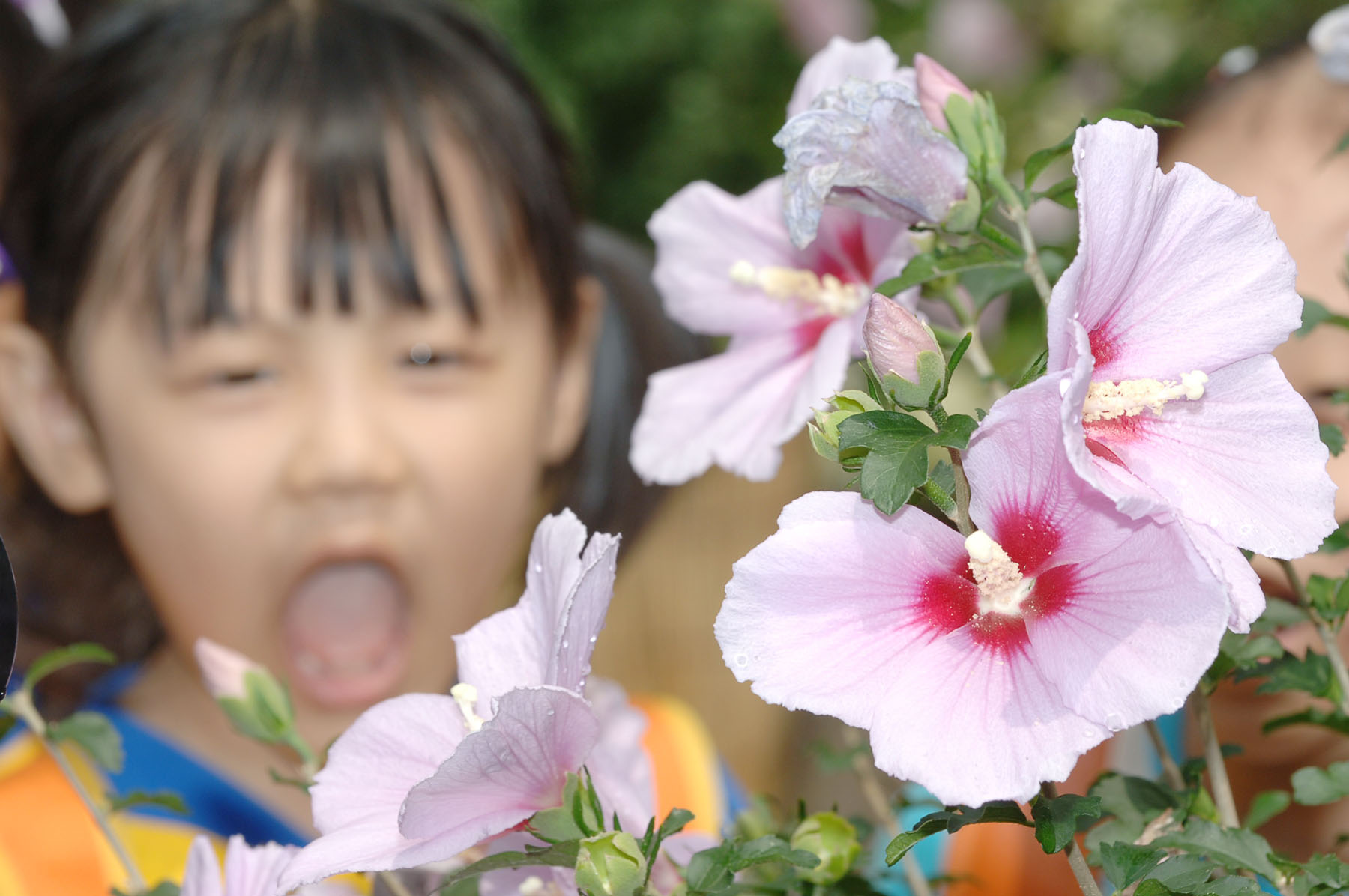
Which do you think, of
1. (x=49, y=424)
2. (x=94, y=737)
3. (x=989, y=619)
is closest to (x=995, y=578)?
(x=989, y=619)

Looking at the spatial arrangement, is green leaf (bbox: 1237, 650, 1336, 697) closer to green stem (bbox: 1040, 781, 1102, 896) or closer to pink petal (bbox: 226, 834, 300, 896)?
green stem (bbox: 1040, 781, 1102, 896)

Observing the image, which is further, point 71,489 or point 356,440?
point 71,489

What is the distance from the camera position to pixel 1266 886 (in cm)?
54

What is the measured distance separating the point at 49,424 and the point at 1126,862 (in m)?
0.99

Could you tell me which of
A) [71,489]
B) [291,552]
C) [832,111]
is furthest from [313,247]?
[832,111]

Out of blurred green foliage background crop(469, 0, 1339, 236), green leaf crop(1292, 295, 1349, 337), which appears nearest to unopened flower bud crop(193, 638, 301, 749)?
green leaf crop(1292, 295, 1349, 337)

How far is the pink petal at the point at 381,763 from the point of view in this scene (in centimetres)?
38

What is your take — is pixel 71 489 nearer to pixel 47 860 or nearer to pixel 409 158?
pixel 47 860

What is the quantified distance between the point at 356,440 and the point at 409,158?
244mm

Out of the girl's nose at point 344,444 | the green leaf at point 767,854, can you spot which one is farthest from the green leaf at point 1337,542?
the girl's nose at point 344,444

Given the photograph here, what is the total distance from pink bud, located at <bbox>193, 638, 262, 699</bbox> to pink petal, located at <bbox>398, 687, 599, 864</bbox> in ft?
0.78

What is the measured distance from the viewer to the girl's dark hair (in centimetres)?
92

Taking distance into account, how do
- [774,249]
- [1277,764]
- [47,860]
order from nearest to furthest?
[774,249] < [1277,764] < [47,860]

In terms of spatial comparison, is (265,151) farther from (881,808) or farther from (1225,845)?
(1225,845)
